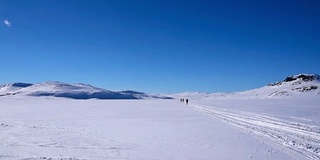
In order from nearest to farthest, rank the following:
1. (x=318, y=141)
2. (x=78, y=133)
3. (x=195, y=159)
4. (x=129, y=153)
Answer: (x=195, y=159), (x=129, y=153), (x=318, y=141), (x=78, y=133)

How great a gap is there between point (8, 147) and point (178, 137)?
316 inches

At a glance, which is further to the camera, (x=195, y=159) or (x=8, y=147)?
(x=8, y=147)

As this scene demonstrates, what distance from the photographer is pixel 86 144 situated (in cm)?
1341

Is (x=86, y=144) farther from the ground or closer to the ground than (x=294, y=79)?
closer to the ground

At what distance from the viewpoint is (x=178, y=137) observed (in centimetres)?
1568

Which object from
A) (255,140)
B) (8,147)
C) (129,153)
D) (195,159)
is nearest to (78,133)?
(8,147)

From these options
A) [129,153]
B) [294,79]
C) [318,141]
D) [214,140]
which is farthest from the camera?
[294,79]

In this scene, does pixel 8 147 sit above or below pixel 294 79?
below

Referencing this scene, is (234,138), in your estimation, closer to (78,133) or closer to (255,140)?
(255,140)

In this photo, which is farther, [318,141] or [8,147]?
[318,141]

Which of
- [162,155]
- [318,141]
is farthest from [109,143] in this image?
[318,141]

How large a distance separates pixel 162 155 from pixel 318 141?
7348 mm

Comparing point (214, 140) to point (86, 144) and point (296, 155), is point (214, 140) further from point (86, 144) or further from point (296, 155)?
point (86, 144)

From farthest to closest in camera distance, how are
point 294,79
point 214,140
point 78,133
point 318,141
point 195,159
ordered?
point 294,79, point 78,133, point 214,140, point 318,141, point 195,159
